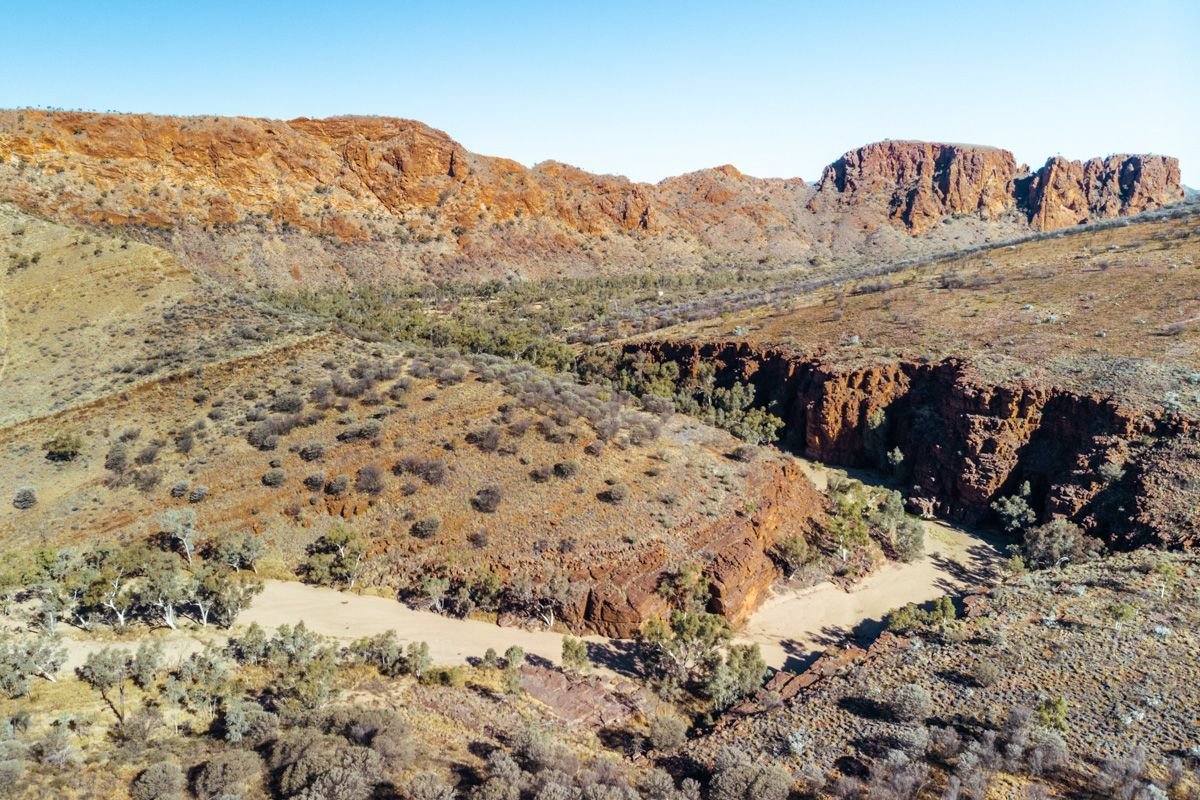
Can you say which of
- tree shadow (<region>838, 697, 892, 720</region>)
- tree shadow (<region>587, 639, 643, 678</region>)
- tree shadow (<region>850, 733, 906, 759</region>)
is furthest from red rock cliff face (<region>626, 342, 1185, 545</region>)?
tree shadow (<region>587, 639, 643, 678</region>)

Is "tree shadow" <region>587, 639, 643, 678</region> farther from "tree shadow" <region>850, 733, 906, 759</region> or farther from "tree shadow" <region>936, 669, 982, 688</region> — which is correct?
"tree shadow" <region>936, 669, 982, 688</region>

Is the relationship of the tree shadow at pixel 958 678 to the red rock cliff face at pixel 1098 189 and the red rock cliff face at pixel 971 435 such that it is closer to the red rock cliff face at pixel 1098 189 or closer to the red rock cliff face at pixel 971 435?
the red rock cliff face at pixel 971 435

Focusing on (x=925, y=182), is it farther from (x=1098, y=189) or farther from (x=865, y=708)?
(x=865, y=708)

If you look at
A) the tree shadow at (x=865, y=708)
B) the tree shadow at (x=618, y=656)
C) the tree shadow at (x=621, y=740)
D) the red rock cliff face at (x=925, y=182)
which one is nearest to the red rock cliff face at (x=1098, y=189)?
the red rock cliff face at (x=925, y=182)

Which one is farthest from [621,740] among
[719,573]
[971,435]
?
[971,435]

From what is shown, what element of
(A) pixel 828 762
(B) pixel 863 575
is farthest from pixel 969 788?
(B) pixel 863 575

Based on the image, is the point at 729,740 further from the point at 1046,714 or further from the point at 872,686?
the point at 1046,714
